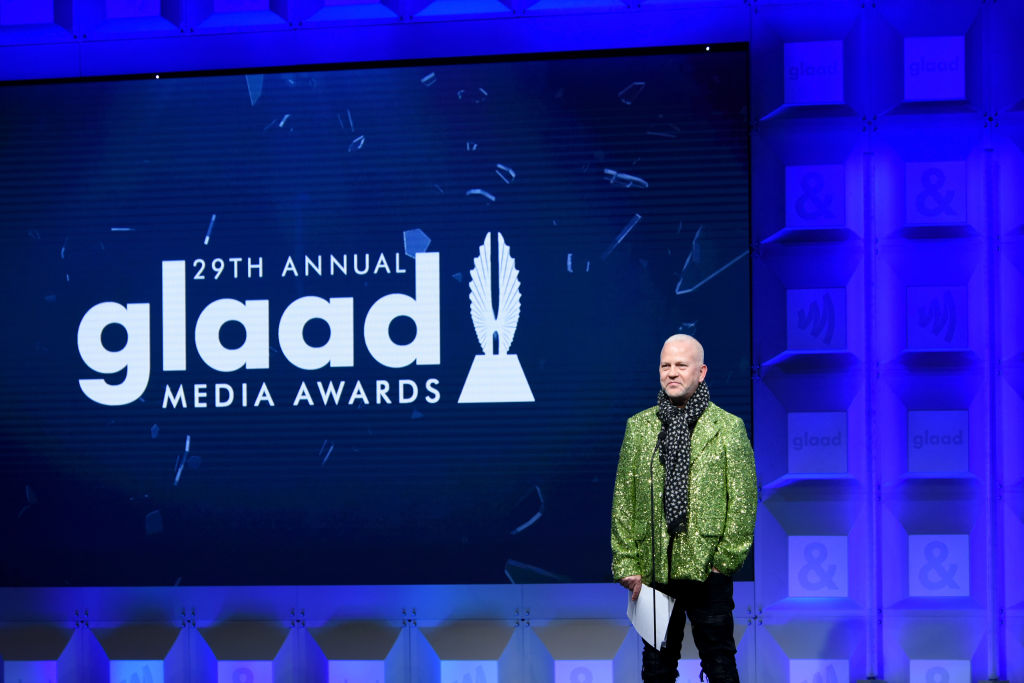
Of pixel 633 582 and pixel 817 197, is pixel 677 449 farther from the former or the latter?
pixel 817 197

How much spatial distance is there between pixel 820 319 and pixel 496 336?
1.42 metres

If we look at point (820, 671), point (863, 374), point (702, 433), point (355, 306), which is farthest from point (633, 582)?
point (355, 306)

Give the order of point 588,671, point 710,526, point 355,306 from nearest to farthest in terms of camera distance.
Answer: point 710,526, point 588,671, point 355,306

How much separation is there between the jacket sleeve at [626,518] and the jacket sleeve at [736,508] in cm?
30

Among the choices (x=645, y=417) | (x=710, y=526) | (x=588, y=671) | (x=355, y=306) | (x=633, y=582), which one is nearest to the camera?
(x=710, y=526)

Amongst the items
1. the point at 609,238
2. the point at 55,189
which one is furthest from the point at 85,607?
the point at 609,238

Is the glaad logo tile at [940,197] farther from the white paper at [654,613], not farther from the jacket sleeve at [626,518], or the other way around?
the white paper at [654,613]

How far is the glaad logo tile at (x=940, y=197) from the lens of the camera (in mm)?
4168

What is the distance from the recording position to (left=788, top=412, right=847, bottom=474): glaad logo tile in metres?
4.18

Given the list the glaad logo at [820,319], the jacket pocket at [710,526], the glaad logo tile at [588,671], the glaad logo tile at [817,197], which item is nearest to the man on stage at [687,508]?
the jacket pocket at [710,526]

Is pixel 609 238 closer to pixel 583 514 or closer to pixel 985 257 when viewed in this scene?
pixel 583 514

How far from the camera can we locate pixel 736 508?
128 inches

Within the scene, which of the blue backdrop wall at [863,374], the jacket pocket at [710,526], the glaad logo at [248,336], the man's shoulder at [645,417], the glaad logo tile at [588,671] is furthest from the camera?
the glaad logo at [248,336]

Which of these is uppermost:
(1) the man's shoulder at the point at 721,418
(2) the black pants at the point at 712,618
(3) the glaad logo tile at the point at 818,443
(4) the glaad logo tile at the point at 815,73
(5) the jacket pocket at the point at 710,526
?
(4) the glaad logo tile at the point at 815,73
